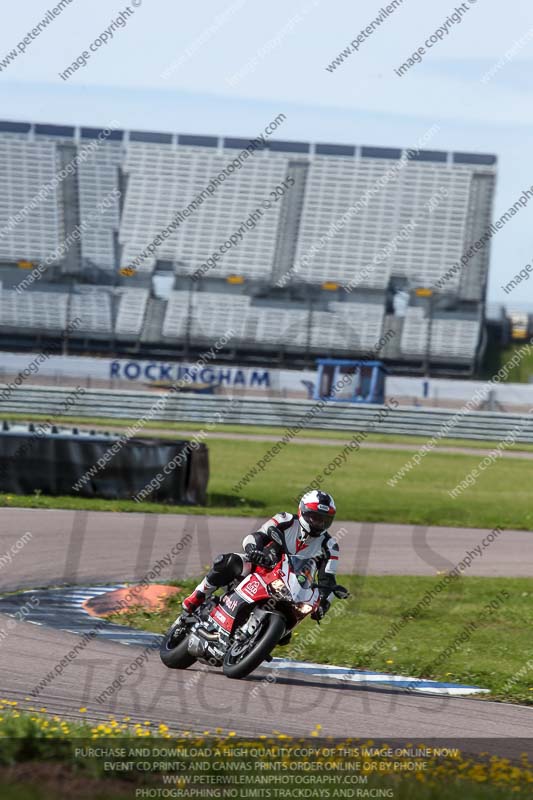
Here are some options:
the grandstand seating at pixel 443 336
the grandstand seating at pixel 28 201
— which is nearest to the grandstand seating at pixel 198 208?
the grandstand seating at pixel 28 201

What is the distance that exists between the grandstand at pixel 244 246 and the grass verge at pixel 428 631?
4521cm

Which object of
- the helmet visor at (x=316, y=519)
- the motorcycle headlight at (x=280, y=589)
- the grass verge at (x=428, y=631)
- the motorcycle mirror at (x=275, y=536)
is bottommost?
the grass verge at (x=428, y=631)

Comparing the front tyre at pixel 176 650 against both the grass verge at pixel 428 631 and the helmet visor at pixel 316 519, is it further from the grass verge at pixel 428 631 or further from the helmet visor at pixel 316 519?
the grass verge at pixel 428 631

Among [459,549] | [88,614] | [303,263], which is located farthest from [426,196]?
[88,614]

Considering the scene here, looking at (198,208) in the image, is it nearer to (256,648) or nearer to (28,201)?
(28,201)

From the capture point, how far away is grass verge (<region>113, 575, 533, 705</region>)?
33.0 feet

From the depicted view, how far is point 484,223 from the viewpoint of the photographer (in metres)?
66.7

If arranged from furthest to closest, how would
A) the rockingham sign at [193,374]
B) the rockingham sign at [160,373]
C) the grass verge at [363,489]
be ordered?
the rockingham sign at [193,374] < the rockingham sign at [160,373] < the grass verge at [363,489]

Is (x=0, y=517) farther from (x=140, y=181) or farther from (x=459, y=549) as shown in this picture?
(x=140, y=181)

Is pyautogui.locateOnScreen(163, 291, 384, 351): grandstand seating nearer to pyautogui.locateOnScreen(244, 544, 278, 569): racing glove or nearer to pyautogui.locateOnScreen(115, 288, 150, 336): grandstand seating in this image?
pyautogui.locateOnScreen(115, 288, 150, 336): grandstand seating

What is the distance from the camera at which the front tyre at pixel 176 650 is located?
9031mm

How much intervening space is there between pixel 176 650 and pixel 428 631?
3629 millimetres

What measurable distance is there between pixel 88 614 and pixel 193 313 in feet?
164

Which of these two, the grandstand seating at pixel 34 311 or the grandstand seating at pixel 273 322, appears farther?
the grandstand seating at pixel 273 322
